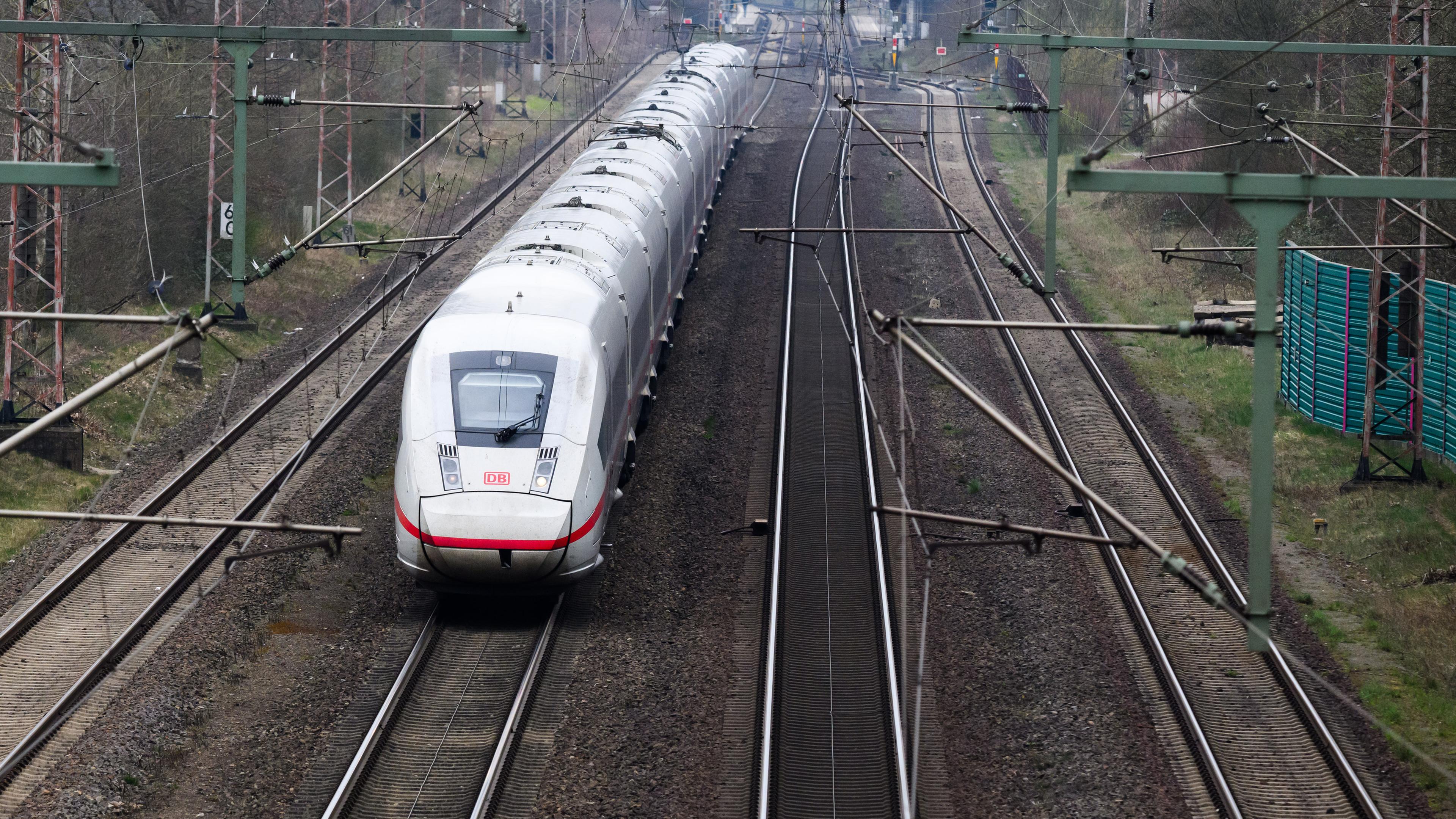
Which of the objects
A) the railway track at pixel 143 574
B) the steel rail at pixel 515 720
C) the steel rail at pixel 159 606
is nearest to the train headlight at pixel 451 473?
the steel rail at pixel 515 720

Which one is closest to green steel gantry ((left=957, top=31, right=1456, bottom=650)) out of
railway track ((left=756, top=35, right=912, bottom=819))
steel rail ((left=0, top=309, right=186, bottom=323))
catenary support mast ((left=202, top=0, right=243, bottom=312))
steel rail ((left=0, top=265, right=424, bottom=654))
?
railway track ((left=756, top=35, right=912, bottom=819))

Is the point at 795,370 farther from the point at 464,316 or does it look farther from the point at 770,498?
the point at 464,316

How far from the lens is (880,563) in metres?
16.3

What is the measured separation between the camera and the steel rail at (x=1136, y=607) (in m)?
11.7

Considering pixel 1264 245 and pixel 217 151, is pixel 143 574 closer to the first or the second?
pixel 1264 245

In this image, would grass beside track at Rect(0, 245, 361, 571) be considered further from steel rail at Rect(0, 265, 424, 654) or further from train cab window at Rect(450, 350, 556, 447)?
train cab window at Rect(450, 350, 556, 447)

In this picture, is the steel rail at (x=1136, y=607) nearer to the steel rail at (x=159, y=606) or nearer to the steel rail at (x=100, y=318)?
the steel rail at (x=100, y=318)

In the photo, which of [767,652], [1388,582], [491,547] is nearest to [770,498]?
[767,652]

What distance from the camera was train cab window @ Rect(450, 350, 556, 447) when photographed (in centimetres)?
1394

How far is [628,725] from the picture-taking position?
41.3ft

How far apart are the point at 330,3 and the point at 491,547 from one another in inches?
851

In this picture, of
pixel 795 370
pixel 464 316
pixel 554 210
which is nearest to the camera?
pixel 464 316

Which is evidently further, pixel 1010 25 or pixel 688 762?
pixel 1010 25

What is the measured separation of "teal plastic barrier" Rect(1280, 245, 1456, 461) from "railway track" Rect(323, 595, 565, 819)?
12998mm
